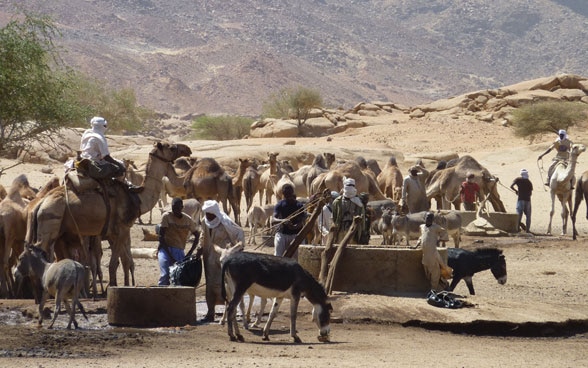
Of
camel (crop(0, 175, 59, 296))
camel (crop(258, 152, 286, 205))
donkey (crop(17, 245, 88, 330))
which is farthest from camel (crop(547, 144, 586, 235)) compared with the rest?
donkey (crop(17, 245, 88, 330))

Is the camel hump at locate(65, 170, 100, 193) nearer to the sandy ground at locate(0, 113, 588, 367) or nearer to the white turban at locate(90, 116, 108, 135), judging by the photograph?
the white turban at locate(90, 116, 108, 135)

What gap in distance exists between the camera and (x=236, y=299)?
12.0 metres

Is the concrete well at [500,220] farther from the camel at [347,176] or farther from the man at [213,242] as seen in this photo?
the man at [213,242]

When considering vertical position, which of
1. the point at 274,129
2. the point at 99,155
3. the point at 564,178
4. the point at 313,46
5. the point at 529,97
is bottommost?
the point at 564,178

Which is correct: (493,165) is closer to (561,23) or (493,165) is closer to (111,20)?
(111,20)

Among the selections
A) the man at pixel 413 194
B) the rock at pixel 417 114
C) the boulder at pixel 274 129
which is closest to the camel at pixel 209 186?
the man at pixel 413 194

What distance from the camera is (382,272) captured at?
15.4 m

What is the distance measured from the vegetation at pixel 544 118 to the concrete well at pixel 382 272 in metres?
42.5

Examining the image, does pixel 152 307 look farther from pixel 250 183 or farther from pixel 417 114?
pixel 417 114

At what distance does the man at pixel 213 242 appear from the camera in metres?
14.0

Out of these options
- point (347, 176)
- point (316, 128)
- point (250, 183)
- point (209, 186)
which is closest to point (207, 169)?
point (209, 186)

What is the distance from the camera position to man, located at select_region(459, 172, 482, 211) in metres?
28.6

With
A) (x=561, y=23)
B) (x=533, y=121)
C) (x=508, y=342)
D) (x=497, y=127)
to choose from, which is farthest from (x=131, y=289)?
(x=561, y=23)

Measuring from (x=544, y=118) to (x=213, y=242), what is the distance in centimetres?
4511
